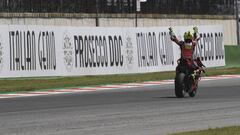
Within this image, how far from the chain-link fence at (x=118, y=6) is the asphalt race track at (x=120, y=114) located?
1292 centimetres

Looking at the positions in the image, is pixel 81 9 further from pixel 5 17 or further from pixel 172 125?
pixel 172 125

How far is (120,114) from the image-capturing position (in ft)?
51.8

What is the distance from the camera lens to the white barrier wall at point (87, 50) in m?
29.4

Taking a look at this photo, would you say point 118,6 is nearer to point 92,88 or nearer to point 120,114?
point 92,88

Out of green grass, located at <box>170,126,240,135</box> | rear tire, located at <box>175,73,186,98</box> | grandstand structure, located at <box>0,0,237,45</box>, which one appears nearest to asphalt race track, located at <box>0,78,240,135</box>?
rear tire, located at <box>175,73,186,98</box>

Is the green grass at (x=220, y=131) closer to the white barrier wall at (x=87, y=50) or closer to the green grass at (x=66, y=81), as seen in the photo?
the green grass at (x=66, y=81)

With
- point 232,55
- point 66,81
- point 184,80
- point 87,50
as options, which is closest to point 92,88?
point 66,81

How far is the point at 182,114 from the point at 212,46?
2282 centimetres

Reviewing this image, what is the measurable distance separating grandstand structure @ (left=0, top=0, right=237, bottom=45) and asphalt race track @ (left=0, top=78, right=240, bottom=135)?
12863mm

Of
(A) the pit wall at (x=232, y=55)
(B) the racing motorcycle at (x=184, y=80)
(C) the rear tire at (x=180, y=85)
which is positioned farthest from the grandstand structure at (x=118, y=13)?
(C) the rear tire at (x=180, y=85)

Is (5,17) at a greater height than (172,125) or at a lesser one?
greater

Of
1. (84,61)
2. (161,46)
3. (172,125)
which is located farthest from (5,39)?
(172,125)

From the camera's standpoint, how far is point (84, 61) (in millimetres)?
31922

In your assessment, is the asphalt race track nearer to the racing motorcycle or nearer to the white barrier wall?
the racing motorcycle
